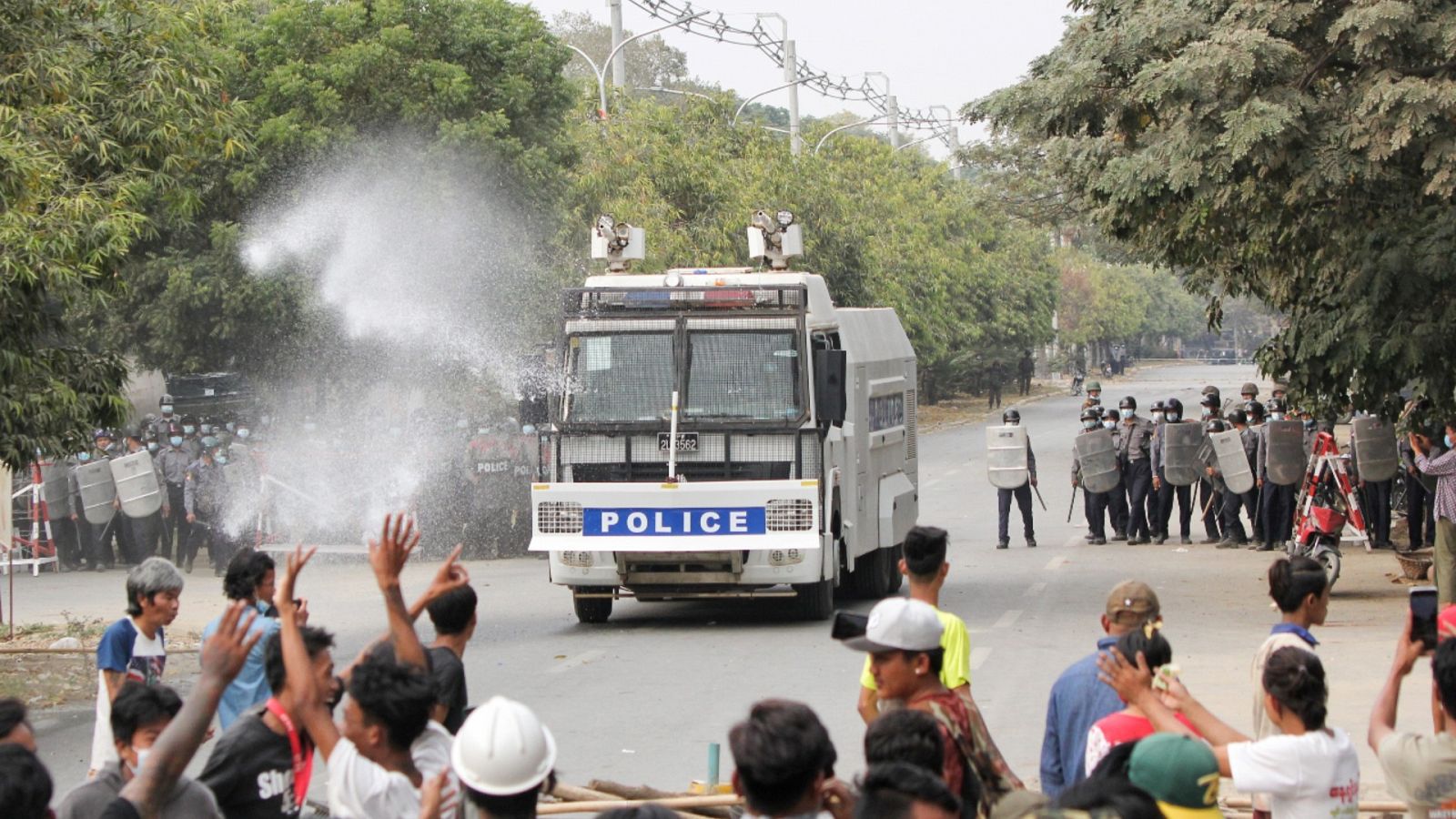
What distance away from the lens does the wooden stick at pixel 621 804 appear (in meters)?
6.68

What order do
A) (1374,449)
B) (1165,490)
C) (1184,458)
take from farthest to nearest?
(1165,490) < (1184,458) < (1374,449)

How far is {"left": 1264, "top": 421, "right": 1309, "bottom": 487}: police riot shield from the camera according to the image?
20281 millimetres

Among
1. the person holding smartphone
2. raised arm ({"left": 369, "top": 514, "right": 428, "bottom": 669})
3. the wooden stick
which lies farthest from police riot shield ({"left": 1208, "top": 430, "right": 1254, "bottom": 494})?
raised arm ({"left": 369, "top": 514, "right": 428, "bottom": 669})

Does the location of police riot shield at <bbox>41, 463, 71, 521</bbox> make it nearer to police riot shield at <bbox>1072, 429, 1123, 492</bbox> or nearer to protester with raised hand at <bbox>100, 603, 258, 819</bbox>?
police riot shield at <bbox>1072, 429, 1123, 492</bbox>

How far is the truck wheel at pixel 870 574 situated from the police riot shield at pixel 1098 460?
6.01m

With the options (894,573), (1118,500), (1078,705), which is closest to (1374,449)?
(1118,500)

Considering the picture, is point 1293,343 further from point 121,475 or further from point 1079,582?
point 121,475

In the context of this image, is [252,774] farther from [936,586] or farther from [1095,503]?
[1095,503]

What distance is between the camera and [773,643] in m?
14.1

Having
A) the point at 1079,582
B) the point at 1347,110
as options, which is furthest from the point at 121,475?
the point at 1347,110

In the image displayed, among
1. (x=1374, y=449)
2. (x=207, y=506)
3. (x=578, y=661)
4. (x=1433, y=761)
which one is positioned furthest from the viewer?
(x=207, y=506)

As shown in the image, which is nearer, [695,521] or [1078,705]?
[1078,705]

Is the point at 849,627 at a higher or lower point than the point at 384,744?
higher

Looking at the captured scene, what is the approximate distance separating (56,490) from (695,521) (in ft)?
36.7
